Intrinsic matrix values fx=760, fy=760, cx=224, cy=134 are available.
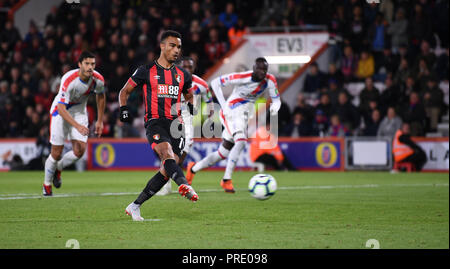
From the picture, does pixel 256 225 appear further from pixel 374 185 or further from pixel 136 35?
pixel 136 35

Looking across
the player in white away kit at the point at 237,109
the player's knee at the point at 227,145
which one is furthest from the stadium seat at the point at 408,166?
the player's knee at the point at 227,145

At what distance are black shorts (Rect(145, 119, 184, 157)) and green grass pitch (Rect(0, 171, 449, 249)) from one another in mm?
874

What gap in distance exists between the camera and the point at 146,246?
21.6ft

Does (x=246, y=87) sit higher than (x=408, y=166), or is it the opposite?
(x=246, y=87)

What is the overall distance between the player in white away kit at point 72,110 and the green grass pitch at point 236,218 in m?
0.57

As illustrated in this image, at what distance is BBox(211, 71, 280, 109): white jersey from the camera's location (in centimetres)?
1340

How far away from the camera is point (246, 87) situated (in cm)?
1367

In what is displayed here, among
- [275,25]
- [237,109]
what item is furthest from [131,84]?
[275,25]

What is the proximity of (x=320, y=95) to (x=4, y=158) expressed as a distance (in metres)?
9.27

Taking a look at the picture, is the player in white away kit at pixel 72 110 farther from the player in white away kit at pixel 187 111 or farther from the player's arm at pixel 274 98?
the player's arm at pixel 274 98

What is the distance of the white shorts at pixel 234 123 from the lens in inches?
524

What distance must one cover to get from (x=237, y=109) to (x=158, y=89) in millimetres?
4857

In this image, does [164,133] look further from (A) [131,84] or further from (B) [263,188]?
(B) [263,188]
